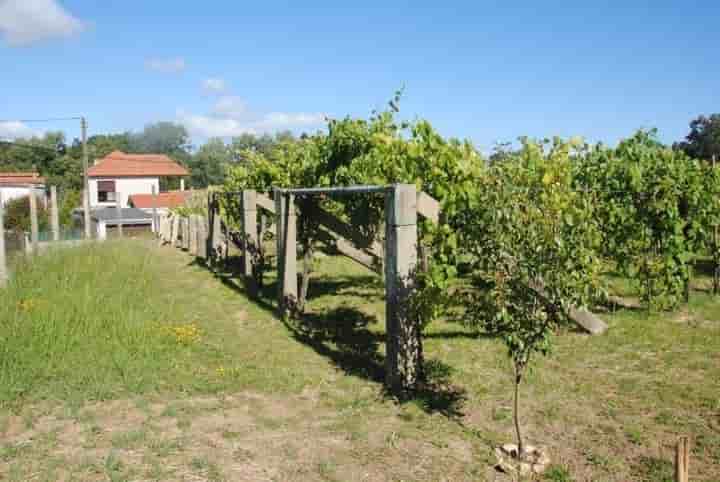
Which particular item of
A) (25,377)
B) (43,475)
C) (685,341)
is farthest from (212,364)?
(685,341)

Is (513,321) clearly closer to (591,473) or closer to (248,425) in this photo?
(591,473)

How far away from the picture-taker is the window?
6431 cm

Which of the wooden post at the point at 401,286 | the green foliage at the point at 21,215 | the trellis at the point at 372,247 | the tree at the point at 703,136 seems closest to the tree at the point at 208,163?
the green foliage at the point at 21,215

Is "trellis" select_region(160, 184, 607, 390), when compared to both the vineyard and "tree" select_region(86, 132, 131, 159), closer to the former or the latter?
the vineyard

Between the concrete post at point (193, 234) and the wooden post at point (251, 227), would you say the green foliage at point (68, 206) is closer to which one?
the concrete post at point (193, 234)

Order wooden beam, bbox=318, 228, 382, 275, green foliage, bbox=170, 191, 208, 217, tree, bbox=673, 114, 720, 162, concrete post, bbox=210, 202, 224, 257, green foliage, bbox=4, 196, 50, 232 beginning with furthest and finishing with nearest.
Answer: tree, bbox=673, 114, 720, 162 < green foliage, bbox=4, 196, 50, 232 < green foliage, bbox=170, 191, 208, 217 < concrete post, bbox=210, 202, 224, 257 < wooden beam, bbox=318, 228, 382, 275

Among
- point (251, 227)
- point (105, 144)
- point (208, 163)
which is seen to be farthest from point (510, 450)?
point (105, 144)

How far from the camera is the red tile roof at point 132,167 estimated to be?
64.6 metres

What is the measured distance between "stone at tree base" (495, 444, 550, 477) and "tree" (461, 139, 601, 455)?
2.8 inches

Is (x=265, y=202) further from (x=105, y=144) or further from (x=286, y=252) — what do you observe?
(x=105, y=144)

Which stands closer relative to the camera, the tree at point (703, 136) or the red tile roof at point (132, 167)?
the tree at point (703, 136)

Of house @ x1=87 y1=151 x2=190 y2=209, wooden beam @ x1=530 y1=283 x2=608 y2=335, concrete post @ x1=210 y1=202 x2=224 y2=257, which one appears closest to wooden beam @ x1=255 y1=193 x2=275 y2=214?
concrete post @ x1=210 y1=202 x2=224 y2=257

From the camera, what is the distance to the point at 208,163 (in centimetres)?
8575

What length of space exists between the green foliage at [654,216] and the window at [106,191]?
63137 mm
